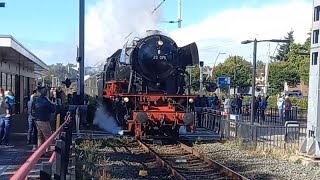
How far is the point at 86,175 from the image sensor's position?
386 inches

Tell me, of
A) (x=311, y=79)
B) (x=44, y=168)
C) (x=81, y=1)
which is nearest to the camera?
(x=44, y=168)

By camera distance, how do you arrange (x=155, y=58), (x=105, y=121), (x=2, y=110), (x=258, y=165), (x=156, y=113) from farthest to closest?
(x=105, y=121), (x=155, y=58), (x=156, y=113), (x=2, y=110), (x=258, y=165)

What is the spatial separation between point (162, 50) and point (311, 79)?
215 inches

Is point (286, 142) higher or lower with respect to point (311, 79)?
lower

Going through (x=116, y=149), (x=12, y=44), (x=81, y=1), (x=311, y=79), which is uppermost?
(x=81, y=1)

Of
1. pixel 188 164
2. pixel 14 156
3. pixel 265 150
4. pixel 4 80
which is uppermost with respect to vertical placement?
pixel 4 80

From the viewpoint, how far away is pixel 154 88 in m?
17.3

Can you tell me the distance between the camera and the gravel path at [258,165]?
1105cm

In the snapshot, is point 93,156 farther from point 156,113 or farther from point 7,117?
point 156,113

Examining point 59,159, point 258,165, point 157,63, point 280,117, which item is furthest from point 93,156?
point 280,117

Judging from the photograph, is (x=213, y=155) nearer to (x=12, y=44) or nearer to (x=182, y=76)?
(x=182, y=76)

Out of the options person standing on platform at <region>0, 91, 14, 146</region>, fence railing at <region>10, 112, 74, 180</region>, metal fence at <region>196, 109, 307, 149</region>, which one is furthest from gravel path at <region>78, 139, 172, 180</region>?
metal fence at <region>196, 109, 307, 149</region>

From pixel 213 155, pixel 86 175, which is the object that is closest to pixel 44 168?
pixel 86 175

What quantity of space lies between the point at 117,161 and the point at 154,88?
4926mm
